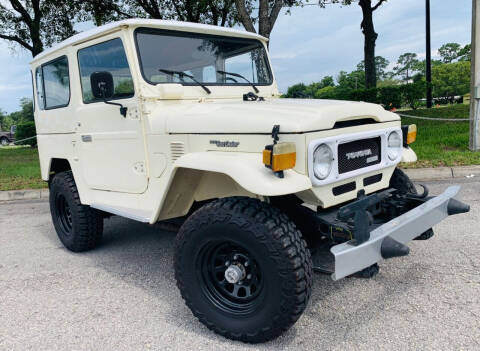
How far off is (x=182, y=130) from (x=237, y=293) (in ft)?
3.91

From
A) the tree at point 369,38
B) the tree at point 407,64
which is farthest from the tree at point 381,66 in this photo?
the tree at point 369,38

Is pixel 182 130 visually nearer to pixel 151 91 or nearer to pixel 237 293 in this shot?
pixel 151 91

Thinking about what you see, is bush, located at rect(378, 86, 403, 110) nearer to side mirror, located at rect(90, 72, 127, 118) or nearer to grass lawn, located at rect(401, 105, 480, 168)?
grass lawn, located at rect(401, 105, 480, 168)

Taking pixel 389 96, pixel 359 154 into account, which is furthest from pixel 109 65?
pixel 389 96

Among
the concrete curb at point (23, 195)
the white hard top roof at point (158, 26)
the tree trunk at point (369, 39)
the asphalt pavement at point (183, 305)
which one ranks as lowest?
the asphalt pavement at point (183, 305)

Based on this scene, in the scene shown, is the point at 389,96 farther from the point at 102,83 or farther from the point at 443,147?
the point at 102,83

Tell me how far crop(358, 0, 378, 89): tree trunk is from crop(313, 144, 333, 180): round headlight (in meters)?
14.1

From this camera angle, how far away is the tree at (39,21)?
1557 centimetres

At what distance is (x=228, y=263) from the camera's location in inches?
105

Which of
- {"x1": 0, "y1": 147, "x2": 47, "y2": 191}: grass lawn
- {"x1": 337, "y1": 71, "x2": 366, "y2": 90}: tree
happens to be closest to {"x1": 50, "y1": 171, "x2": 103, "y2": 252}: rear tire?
{"x1": 0, "y1": 147, "x2": 47, "y2": 191}: grass lawn

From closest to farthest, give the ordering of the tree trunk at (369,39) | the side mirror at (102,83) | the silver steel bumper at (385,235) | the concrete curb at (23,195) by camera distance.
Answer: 1. the silver steel bumper at (385,235)
2. the side mirror at (102,83)
3. the concrete curb at (23,195)
4. the tree trunk at (369,39)

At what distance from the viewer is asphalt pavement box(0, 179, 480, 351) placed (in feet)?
8.45

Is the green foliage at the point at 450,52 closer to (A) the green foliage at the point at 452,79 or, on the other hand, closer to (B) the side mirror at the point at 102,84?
(A) the green foliage at the point at 452,79

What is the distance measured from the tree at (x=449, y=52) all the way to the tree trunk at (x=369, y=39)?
73880 mm
